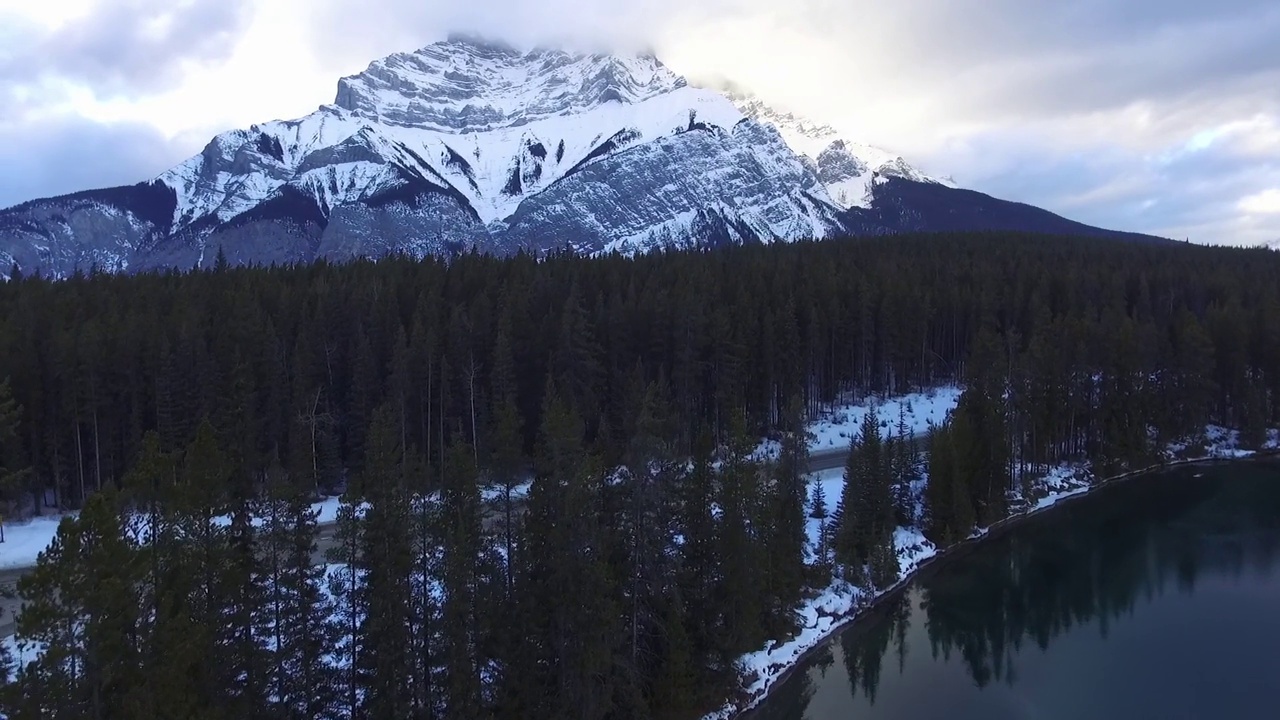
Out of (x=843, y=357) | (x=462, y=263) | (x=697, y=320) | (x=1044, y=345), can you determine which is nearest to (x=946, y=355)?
(x=843, y=357)

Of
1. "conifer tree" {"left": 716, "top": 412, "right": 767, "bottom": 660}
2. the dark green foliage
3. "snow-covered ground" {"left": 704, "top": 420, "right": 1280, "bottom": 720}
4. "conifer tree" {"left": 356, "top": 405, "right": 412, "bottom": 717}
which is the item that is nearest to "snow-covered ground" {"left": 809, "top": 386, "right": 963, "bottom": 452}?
"snow-covered ground" {"left": 704, "top": 420, "right": 1280, "bottom": 720}

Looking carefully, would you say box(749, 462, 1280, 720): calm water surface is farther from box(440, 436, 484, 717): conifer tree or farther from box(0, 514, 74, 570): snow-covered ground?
box(0, 514, 74, 570): snow-covered ground

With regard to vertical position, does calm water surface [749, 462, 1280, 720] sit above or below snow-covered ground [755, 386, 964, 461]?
below

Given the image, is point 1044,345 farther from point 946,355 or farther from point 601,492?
point 601,492

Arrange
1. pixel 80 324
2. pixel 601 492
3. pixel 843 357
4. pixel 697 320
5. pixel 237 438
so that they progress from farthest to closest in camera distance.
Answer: pixel 843 357
pixel 697 320
pixel 80 324
pixel 237 438
pixel 601 492

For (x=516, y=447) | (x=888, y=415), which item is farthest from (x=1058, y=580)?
(x=516, y=447)

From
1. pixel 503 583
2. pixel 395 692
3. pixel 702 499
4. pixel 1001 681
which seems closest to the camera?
pixel 395 692

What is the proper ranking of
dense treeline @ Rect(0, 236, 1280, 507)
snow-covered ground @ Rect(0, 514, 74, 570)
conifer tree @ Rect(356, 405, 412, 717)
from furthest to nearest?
dense treeline @ Rect(0, 236, 1280, 507), snow-covered ground @ Rect(0, 514, 74, 570), conifer tree @ Rect(356, 405, 412, 717)
